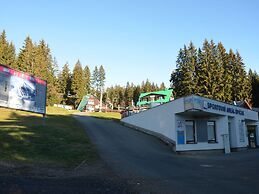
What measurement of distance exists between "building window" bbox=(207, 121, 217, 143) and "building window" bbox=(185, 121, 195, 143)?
216cm

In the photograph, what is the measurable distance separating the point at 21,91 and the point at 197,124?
15.9m

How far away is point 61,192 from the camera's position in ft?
26.3

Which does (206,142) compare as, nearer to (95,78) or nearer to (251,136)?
(251,136)

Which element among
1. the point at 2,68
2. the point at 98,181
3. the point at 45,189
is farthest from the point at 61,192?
the point at 2,68

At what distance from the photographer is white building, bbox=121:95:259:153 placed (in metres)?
23.5

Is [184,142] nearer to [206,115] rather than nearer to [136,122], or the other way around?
[206,115]

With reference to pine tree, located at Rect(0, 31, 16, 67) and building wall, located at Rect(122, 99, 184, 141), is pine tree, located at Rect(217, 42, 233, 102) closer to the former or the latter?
building wall, located at Rect(122, 99, 184, 141)

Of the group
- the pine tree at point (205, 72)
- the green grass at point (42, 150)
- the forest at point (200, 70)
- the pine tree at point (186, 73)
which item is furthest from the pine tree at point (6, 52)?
the green grass at point (42, 150)

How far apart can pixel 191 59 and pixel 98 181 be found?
62248 mm

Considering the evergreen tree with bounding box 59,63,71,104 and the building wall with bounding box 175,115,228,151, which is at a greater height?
the evergreen tree with bounding box 59,63,71,104

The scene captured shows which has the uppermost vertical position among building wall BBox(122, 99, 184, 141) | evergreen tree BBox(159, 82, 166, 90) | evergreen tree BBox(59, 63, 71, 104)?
evergreen tree BBox(159, 82, 166, 90)

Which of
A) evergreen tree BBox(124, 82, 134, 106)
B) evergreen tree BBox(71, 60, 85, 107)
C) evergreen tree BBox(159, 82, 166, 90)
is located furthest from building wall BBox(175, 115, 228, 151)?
evergreen tree BBox(159, 82, 166, 90)

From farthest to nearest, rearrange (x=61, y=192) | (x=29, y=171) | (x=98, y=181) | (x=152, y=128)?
(x=152, y=128)
(x=29, y=171)
(x=98, y=181)
(x=61, y=192)

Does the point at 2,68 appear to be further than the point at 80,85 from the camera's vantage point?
No
